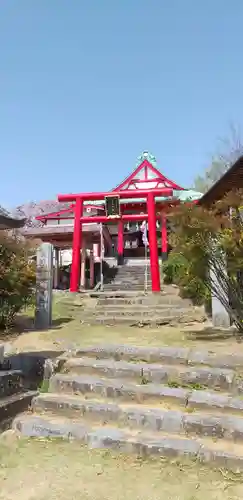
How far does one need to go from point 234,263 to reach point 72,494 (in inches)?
197

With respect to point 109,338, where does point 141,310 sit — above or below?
above

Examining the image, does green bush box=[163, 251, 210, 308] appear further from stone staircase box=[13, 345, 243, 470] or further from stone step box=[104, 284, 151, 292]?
stone staircase box=[13, 345, 243, 470]

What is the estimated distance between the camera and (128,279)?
67.2 ft

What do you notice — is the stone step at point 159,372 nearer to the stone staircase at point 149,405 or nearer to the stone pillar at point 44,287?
the stone staircase at point 149,405

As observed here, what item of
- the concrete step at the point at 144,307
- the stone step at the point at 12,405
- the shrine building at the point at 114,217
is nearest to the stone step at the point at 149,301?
the concrete step at the point at 144,307

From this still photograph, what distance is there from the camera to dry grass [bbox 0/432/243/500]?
3.05 m

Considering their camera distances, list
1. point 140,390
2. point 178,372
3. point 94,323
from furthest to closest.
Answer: point 94,323 → point 178,372 → point 140,390

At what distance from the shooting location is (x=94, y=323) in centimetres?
1129

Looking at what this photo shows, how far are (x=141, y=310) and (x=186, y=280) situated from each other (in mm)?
2248

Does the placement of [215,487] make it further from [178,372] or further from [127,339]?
[127,339]

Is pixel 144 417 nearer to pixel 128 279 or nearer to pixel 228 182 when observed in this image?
pixel 228 182

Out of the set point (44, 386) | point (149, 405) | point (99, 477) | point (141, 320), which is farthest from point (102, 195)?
point (99, 477)

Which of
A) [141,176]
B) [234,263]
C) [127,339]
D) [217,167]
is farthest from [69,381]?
[217,167]

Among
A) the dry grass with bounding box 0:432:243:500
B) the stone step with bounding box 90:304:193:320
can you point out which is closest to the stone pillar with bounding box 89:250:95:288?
the stone step with bounding box 90:304:193:320
